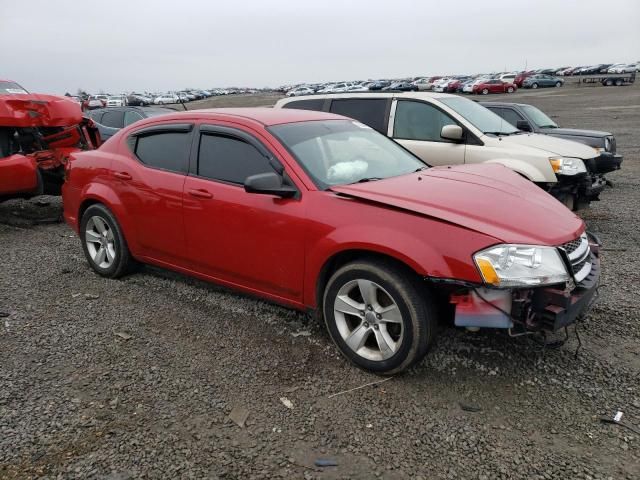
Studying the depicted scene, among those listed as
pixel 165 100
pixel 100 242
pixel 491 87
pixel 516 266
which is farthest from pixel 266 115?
pixel 165 100

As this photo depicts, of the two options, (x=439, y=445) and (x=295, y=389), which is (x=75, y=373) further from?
(x=439, y=445)

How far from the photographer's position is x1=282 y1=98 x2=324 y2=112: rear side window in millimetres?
7934

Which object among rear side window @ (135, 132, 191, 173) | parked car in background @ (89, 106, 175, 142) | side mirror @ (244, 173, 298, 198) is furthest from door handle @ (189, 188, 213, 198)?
parked car in background @ (89, 106, 175, 142)

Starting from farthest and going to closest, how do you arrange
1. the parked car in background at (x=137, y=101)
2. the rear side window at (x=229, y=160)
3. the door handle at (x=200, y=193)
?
1. the parked car in background at (x=137, y=101)
2. the door handle at (x=200, y=193)
3. the rear side window at (x=229, y=160)

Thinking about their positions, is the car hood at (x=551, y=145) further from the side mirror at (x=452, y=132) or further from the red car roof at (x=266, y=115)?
the red car roof at (x=266, y=115)

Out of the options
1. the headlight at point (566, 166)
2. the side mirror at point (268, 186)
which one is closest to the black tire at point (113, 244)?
the side mirror at point (268, 186)

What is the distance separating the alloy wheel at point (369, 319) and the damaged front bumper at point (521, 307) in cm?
41

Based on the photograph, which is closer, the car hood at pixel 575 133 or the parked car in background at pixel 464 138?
the parked car in background at pixel 464 138

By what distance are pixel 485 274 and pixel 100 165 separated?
12.5 ft

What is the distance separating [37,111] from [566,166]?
279 inches

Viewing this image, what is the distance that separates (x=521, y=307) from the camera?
2992 millimetres

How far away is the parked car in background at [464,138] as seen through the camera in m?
6.39

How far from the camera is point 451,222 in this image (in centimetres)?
306

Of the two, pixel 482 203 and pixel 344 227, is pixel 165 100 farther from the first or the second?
pixel 482 203
